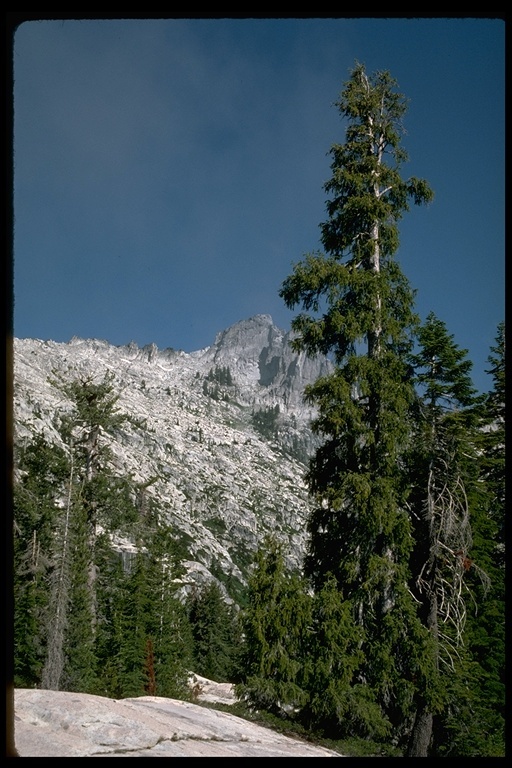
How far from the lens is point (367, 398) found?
1086 centimetres

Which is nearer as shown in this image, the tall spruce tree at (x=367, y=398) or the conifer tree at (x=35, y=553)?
the tall spruce tree at (x=367, y=398)

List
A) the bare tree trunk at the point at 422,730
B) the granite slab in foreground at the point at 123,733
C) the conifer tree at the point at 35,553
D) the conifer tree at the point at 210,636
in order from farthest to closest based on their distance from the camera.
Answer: the conifer tree at the point at 210,636
the conifer tree at the point at 35,553
the bare tree trunk at the point at 422,730
the granite slab in foreground at the point at 123,733

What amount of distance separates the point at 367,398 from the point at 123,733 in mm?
7282

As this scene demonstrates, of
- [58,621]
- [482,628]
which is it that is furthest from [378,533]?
[58,621]

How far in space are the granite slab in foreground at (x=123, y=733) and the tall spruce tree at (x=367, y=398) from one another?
9.55 ft

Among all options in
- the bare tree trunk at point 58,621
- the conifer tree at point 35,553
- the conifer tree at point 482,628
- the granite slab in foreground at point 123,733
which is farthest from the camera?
the conifer tree at point 35,553

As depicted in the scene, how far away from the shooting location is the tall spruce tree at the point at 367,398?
31.1ft

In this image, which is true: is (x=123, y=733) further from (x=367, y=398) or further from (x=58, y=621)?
(x=58, y=621)

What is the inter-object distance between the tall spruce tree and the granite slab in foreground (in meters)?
2.91

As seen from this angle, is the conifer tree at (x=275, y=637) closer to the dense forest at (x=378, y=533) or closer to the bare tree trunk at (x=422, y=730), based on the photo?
the dense forest at (x=378, y=533)

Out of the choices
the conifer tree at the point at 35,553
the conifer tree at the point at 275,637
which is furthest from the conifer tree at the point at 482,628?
the conifer tree at the point at 35,553

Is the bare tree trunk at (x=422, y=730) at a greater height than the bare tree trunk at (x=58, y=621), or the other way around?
the bare tree trunk at (x=422, y=730)
